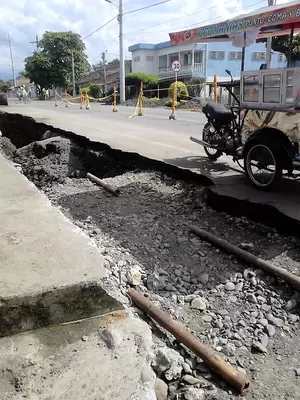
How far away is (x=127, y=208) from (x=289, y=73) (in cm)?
286

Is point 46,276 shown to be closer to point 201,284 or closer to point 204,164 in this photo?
point 201,284

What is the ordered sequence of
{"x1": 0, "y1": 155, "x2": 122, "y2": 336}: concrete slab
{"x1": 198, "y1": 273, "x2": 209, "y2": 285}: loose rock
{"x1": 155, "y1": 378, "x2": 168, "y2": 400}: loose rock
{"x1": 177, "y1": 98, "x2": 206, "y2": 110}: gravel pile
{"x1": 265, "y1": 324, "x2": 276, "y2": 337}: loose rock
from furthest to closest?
Answer: 1. {"x1": 177, "y1": 98, "x2": 206, "y2": 110}: gravel pile
2. {"x1": 198, "y1": 273, "x2": 209, "y2": 285}: loose rock
3. {"x1": 265, "y1": 324, "x2": 276, "y2": 337}: loose rock
4. {"x1": 0, "y1": 155, "x2": 122, "y2": 336}: concrete slab
5. {"x1": 155, "y1": 378, "x2": 168, "y2": 400}: loose rock

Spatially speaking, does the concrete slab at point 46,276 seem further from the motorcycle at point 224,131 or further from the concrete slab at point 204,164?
the motorcycle at point 224,131

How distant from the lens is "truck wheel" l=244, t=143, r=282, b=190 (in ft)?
17.2

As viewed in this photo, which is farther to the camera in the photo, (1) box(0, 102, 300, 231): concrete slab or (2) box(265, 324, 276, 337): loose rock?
(1) box(0, 102, 300, 231): concrete slab

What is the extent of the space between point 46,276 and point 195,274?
5.63 ft

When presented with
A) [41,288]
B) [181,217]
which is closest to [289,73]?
[181,217]

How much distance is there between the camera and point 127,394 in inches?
91.0

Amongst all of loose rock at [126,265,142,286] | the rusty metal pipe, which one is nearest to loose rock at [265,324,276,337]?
loose rock at [126,265,142,286]

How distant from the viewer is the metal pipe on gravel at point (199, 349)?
2664 millimetres

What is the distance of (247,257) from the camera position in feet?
13.6

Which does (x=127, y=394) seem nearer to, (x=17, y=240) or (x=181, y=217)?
(x=17, y=240)

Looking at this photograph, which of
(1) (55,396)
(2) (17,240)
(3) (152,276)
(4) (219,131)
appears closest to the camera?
(1) (55,396)

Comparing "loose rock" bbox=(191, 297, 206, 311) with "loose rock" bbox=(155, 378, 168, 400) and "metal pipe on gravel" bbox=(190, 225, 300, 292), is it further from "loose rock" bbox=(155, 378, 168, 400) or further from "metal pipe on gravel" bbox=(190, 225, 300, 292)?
"loose rock" bbox=(155, 378, 168, 400)
